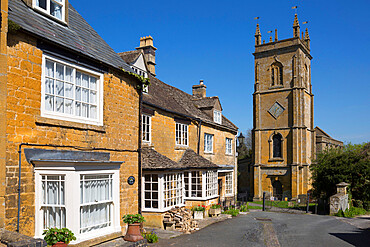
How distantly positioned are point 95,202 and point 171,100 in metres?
11.5

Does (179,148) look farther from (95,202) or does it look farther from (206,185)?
(95,202)

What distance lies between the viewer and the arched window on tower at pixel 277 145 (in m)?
39.0

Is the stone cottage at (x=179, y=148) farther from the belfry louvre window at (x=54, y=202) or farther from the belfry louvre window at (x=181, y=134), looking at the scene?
the belfry louvre window at (x=54, y=202)

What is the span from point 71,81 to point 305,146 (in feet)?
108

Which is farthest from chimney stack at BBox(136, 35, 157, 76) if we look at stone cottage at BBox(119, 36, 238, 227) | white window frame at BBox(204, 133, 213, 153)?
white window frame at BBox(204, 133, 213, 153)

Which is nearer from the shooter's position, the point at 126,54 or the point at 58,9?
the point at 58,9

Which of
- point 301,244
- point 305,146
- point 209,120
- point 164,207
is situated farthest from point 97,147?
point 305,146

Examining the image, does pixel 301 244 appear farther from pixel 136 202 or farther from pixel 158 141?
pixel 158 141

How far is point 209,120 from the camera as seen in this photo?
22.7 m

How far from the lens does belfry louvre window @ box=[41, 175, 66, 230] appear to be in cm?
831

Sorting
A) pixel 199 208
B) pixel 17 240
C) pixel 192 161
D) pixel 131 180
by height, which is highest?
pixel 192 161

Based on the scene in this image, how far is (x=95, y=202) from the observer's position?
9.41 m

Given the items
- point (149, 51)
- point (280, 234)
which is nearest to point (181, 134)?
point (149, 51)

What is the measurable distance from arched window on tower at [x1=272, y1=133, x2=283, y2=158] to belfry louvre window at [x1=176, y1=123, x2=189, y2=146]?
22.3 metres
